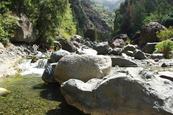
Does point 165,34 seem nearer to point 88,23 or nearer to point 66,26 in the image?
point 66,26

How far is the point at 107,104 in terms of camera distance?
38.6 feet

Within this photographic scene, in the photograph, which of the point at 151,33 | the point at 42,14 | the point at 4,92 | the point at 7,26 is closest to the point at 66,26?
the point at 151,33

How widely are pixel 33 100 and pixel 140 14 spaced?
3441 inches

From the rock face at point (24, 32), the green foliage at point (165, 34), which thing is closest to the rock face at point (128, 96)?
the rock face at point (24, 32)

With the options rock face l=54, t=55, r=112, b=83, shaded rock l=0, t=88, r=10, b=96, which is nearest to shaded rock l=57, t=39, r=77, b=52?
rock face l=54, t=55, r=112, b=83

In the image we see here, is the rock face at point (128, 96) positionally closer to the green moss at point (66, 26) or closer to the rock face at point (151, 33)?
the green moss at point (66, 26)

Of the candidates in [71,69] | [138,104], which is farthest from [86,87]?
[71,69]

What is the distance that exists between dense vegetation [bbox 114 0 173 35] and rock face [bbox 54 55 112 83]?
7126 cm

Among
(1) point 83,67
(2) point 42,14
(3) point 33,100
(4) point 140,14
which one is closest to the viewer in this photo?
(3) point 33,100

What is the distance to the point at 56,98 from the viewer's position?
15445 millimetres

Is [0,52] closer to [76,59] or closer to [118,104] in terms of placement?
[76,59]

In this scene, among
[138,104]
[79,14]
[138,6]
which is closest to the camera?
[138,104]

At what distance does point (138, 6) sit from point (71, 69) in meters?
88.5

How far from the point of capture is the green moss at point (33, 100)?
1330 cm
